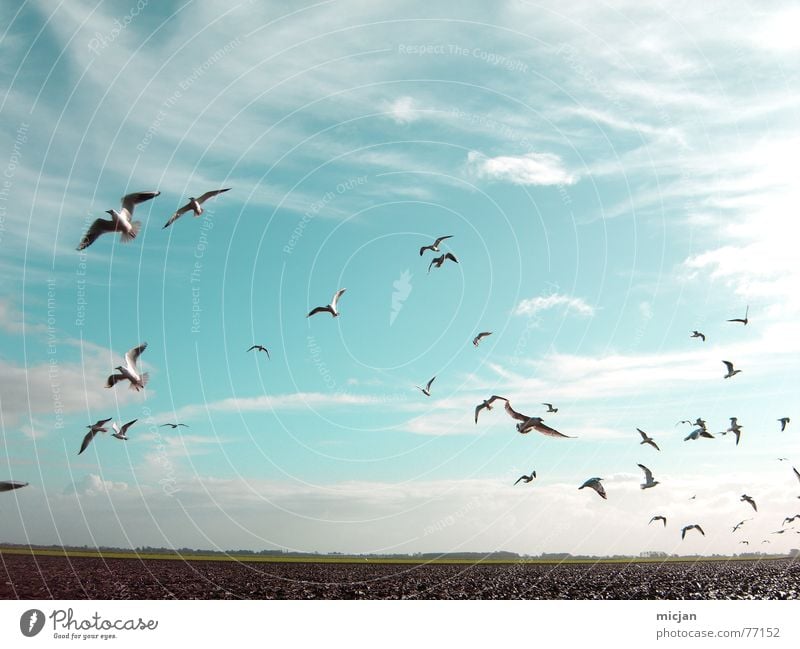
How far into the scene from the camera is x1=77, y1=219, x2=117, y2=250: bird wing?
30578 mm

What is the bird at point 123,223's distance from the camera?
100 ft

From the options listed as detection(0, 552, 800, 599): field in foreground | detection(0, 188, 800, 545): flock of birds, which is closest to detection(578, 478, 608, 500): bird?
detection(0, 188, 800, 545): flock of birds

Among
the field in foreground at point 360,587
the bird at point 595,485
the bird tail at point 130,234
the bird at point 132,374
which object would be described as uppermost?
the bird tail at point 130,234

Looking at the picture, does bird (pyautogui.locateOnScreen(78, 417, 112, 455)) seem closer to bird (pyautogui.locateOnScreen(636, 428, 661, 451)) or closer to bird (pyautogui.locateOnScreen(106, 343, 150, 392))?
bird (pyautogui.locateOnScreen(106, 343, 150, 392))

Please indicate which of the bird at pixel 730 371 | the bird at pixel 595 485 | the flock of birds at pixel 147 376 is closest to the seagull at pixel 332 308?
the flock of birds at pixel 147 376

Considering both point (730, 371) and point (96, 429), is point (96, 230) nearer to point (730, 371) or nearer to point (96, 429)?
point (96, 429)

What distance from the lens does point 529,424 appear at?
33281mm

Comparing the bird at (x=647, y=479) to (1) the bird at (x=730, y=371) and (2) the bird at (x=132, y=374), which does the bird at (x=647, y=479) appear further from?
(2) the bird at (x=132, y=374)
